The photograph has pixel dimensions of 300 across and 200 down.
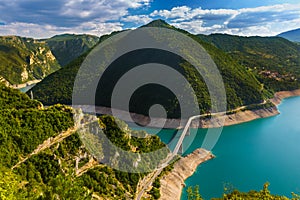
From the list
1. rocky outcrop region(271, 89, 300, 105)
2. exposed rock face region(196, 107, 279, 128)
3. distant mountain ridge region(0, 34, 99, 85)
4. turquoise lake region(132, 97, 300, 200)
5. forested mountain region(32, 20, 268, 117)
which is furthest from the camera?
distant mountain ridge region(0, 34, 99, 85)

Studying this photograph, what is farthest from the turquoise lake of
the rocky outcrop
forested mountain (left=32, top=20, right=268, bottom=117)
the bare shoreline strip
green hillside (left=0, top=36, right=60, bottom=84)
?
green hillside (left=0, top=36, right=60, bottom=84)

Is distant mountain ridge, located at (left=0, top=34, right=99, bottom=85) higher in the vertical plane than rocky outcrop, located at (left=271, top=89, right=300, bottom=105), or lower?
higher

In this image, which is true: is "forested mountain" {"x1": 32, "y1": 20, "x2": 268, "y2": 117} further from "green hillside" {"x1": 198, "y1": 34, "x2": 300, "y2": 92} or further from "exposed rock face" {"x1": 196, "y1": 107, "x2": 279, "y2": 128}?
"green hillside" {"x1": 198, "y1": 34, "x2": 300, "y2": 92}

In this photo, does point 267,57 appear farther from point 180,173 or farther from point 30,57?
point 30,57

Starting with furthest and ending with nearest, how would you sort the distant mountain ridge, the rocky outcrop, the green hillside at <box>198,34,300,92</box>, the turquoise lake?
1. the distant mountain ridge
2. the green hillside at <box>198,34,300,92</box>
3. the rocky outcrop
4. the turquoise lake

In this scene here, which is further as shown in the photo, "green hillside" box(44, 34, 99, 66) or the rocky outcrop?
"green hillside" box(44, 34, 99, 66)

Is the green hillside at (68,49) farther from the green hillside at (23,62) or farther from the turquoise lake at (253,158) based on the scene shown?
the turquoise lake at (253,158)

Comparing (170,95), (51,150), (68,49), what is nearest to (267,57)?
(170,95)
